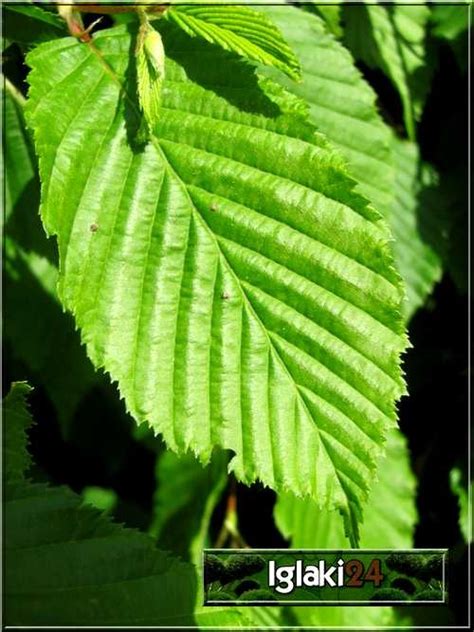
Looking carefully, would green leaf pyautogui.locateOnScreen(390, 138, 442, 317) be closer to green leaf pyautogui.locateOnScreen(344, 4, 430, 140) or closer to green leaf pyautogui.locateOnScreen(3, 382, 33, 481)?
green leaf pyautogui.locateOnScreen(344, 4, 430, 140)

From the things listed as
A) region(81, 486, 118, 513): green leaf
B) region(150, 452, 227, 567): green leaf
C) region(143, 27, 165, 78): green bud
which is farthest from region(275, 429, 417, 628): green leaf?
region(143, 27, 165, 78): green bud

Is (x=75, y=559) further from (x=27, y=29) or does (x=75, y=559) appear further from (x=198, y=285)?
(x=27, y=29)

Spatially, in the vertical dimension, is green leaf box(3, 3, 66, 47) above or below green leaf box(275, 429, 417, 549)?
above

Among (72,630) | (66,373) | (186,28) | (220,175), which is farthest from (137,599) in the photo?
(66,373)

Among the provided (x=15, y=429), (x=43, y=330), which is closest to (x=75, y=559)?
(x=15, y=429)

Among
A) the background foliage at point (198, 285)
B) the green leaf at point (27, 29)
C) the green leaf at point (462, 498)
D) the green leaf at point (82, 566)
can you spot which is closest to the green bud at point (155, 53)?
the background foliage at point (198, 285)

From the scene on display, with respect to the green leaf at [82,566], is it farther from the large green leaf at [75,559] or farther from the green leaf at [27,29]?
the green leaf at [27,29]
